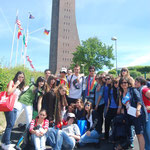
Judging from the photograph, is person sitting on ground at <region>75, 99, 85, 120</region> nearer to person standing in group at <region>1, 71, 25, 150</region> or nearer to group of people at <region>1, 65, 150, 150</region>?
group of people at <region>1, 65, 150, 150</region>

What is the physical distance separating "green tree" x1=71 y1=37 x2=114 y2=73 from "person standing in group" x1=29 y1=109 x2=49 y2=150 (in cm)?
3526

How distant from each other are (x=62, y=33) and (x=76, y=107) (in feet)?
178

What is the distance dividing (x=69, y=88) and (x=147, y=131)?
2744 millimetres

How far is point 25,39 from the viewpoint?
1054 inches

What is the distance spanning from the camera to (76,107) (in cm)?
472

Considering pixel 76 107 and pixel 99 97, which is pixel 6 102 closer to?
pixel 76 107

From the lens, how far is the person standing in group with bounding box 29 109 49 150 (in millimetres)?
3541

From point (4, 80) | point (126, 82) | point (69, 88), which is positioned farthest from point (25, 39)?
point (126, 82)

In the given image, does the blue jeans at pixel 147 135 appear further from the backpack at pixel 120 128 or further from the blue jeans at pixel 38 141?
the blue jeans at pixel 38 141

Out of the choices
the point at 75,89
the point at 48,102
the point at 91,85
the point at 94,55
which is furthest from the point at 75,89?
the point at 94,55

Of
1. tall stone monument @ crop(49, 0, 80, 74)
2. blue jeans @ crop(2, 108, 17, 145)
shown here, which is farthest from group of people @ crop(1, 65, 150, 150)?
tall stone monument @ crop(49, 0, 80, 74)

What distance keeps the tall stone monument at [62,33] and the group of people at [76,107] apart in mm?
50610

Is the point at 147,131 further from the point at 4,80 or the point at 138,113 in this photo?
the point at 4,80

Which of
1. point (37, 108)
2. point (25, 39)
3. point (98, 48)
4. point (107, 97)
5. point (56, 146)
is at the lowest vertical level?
point (56, 146)
